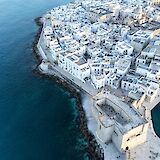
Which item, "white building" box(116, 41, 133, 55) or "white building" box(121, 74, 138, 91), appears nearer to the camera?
"white building" box(121, 74, 138, 91)

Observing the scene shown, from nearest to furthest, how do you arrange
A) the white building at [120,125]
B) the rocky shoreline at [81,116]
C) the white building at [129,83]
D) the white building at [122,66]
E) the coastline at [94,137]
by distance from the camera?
the white building at [120,125] → the coastline at [94,137] → the rocky shoreline at [81,116] → the white building at [129,83] → the white building at [122,66]

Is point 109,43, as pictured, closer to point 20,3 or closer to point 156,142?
point 156,142

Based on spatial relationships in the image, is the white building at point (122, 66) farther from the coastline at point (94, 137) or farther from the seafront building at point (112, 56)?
the coastline at point (94, 137)

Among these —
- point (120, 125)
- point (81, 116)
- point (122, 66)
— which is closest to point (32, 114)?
point (81, 116)

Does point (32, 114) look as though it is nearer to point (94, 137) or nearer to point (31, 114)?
point (31, 114)

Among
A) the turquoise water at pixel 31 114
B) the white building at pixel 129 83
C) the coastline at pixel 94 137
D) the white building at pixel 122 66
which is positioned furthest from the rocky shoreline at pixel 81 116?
the white building at pixel 122 66

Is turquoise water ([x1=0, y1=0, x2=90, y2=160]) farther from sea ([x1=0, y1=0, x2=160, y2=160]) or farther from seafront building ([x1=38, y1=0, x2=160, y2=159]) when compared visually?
seafront building ([x1=38, y1=0, x2=160, y2=159])

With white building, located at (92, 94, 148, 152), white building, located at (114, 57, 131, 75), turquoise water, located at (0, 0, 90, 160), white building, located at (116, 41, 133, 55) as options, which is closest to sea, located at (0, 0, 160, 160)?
turquoise water, located at (0, 0, 90, 160)
